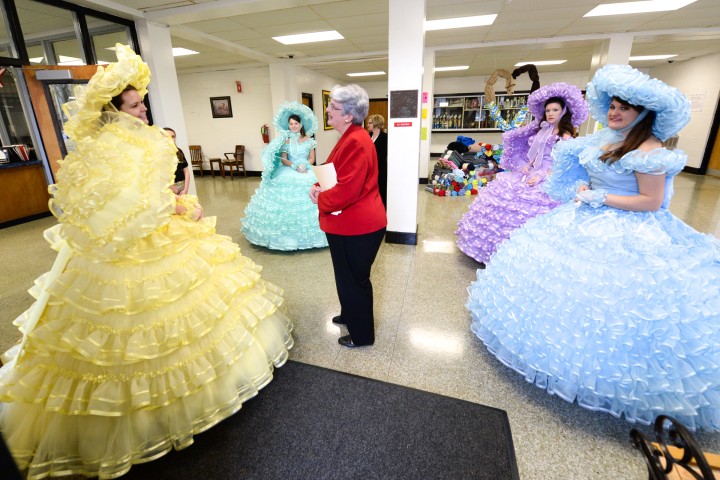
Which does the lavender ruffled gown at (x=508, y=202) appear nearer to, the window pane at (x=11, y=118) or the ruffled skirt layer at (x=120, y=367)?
the ruffled skirt layer at (x=120, y=367)

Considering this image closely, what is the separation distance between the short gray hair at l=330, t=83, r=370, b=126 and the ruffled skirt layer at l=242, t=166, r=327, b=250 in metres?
2.18

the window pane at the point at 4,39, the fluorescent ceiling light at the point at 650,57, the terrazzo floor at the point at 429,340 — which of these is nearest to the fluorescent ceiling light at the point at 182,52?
the window pane at the point at 4,39

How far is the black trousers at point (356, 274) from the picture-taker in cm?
218

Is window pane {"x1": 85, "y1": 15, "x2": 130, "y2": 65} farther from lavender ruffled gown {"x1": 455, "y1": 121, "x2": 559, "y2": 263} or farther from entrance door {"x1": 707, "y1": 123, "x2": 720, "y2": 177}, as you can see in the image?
entrance door {"x1": 707, "y1": 123, "x2": 720, "y2": 177}

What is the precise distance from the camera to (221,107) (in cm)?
1034

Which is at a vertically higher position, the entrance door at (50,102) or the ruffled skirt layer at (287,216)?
the entrance door at (50,102)

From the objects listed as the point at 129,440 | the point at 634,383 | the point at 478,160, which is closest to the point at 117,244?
the point at 129,440

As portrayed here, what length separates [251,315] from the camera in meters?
1.96

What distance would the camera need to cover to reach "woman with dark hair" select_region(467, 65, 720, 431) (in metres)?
1.61

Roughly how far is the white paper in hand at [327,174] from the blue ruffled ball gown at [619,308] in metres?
1.25

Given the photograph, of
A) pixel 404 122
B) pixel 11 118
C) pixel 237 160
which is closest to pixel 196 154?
pixel 237 160

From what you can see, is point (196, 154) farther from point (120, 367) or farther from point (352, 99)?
point (120, 367)

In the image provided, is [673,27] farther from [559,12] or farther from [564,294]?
[564,294]

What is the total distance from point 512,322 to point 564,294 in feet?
1.13
